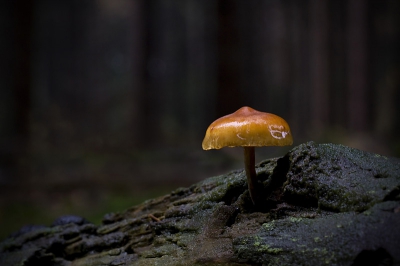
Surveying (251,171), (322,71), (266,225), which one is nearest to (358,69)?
(322,71)

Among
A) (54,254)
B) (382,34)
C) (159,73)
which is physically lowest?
(54,254)

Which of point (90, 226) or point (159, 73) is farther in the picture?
point (159, 73)

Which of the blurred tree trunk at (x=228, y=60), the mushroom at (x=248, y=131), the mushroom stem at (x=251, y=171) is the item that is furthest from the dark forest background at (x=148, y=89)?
the mushroom at (x=248, y=131)

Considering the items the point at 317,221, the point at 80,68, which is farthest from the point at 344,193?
the point at 80,68

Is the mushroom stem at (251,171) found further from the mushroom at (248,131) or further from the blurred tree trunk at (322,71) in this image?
the blurred tree trunk at (322,71)

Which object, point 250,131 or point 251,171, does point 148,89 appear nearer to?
point 251,171

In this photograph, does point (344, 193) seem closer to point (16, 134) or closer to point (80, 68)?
point (16, 134)
